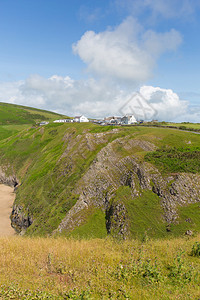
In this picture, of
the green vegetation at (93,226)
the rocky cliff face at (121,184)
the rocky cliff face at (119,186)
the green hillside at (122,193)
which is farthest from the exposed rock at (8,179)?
the green vegetation at (93,226)

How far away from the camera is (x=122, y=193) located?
3319 cm

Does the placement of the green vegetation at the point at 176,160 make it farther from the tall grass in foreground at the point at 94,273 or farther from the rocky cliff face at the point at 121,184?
the tall grass in foreground at the point at 94,273

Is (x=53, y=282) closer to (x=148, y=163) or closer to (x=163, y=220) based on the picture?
(x=163, y=220)

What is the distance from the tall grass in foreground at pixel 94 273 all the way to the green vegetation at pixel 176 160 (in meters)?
22.1

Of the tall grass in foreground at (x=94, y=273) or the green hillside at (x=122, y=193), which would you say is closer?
the tall grass in foreground at (x=94, y=273)

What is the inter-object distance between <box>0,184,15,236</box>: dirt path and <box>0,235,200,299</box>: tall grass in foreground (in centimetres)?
4164

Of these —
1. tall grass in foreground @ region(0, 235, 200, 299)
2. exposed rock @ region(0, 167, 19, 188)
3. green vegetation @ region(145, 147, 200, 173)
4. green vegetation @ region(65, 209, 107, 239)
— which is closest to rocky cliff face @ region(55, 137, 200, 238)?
green vegetation @ region(65, 209, 107, 239)

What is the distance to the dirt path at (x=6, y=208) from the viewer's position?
50.4 meters

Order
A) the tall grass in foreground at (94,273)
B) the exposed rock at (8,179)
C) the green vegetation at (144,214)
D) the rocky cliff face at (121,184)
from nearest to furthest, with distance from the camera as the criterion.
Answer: the tall grass in foreground at (94,273) < the green vegetation at (144,214) < the rocky cliff face at (121,184) < the exposed rock at (8,179)

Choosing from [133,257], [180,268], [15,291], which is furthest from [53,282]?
[180,268]

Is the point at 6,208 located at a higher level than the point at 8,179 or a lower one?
lower

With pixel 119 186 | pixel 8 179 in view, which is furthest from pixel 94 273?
pixel 8 179

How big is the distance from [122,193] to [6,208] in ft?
182

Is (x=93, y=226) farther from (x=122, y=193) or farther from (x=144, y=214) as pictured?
(x=144, y=214)
